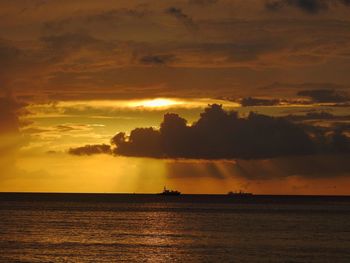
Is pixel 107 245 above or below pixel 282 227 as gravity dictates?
below

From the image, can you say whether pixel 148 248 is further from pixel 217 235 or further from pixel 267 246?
pixel 217 235

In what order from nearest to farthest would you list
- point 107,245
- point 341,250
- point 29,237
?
point 341,250 → point 107,245 → point 29,237

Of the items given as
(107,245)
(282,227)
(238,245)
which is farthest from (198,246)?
(282,227)

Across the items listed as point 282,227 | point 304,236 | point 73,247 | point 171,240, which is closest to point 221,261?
point 73,247

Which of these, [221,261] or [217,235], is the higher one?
[217,235]

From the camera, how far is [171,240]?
354 feet

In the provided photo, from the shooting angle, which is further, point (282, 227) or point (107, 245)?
point (282, 227)

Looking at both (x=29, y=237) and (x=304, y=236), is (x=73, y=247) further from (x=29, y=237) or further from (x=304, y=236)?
(x=304, y=236)

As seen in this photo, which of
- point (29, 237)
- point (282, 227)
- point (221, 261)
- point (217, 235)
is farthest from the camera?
point (282, 227)

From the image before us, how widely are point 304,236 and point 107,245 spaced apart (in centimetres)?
3360

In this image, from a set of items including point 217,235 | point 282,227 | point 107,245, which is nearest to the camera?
point 107,245

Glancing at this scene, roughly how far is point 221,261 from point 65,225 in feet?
207

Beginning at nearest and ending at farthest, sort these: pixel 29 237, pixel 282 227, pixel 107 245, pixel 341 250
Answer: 1. pixel 341 250
2. pixel 107 245
3. pixel 29 237
4. pixel 282 227

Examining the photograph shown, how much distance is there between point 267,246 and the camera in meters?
94.4
